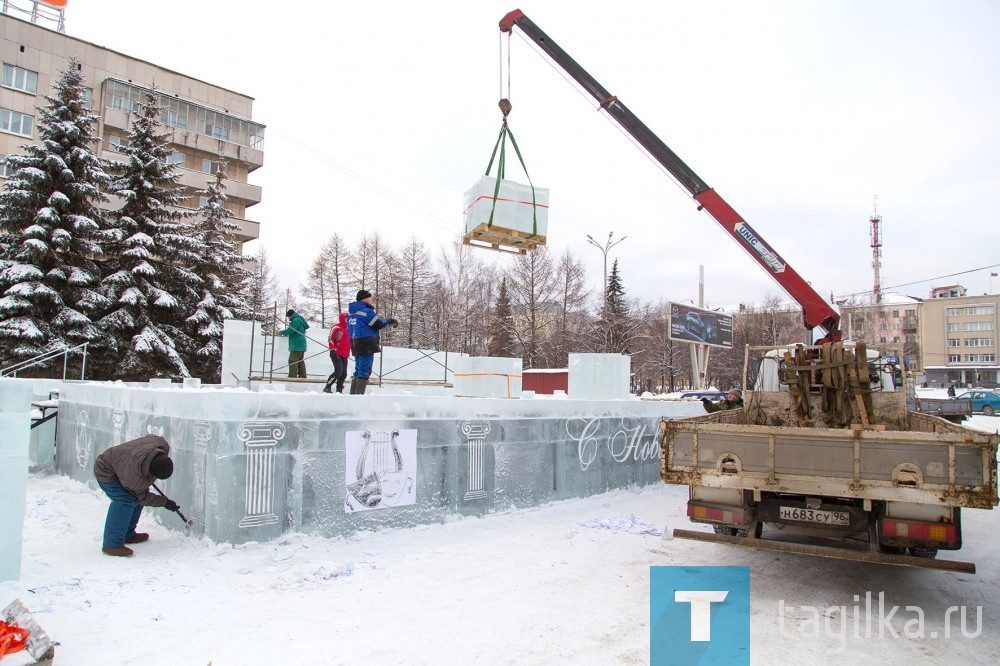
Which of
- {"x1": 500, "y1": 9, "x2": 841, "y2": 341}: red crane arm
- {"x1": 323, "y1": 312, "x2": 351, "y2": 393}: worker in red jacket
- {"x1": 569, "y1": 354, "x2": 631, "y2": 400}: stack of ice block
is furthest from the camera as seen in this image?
{"x1": 500, "y1": 9, "x2": 841, "y2": 341}: red crane arm

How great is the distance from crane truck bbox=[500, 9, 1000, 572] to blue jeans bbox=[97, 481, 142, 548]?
5225mm

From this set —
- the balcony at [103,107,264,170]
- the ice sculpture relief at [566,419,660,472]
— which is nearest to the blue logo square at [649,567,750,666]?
the ice sculpture relief at [566,419,660,472]

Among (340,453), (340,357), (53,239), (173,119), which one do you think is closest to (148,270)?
(53,239)

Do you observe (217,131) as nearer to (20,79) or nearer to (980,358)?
(20,79)

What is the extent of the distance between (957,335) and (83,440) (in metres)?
98.8

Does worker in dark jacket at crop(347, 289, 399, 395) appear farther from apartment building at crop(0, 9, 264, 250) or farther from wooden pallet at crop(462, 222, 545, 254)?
apartment building at crop(0, 9, 264, 250)

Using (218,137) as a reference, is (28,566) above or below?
below

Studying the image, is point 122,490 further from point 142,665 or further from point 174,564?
point 142,665

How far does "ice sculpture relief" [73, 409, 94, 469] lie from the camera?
898 cm

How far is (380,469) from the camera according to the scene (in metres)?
6.96

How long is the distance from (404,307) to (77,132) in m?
26.3

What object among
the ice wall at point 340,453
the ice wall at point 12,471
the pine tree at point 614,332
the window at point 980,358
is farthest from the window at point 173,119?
the window at point 980,358

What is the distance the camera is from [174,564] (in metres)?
5.54

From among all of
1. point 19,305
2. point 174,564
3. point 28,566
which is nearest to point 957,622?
point 174,564
